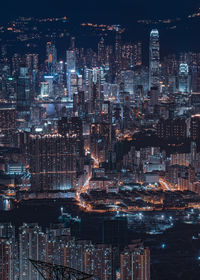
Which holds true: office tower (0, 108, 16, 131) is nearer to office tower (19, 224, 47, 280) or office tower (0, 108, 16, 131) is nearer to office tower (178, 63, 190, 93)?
office tower (178, 63, 190, 93)

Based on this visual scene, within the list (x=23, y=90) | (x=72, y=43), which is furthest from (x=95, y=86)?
(x=23, y=90)

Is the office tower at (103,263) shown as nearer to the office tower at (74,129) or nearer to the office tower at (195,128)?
the office tower at (74,129)

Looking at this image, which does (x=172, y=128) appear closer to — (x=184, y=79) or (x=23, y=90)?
(x=184, y=79)

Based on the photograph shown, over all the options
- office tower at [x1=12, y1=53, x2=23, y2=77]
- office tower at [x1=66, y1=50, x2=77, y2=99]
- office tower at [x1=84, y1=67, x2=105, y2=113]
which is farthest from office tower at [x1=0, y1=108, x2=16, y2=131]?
office tower at [x1=12, y1=53, x2=23, y2=77]

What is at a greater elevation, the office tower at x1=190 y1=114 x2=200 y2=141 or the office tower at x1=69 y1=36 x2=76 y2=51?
the office tower at x1=69 y1=36 x2=76 y2=51

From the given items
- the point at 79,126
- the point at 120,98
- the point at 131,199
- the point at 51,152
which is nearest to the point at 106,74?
the point at 120,98

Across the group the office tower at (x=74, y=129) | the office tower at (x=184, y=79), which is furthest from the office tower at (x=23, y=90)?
the office tower at (x=74, y=129)
